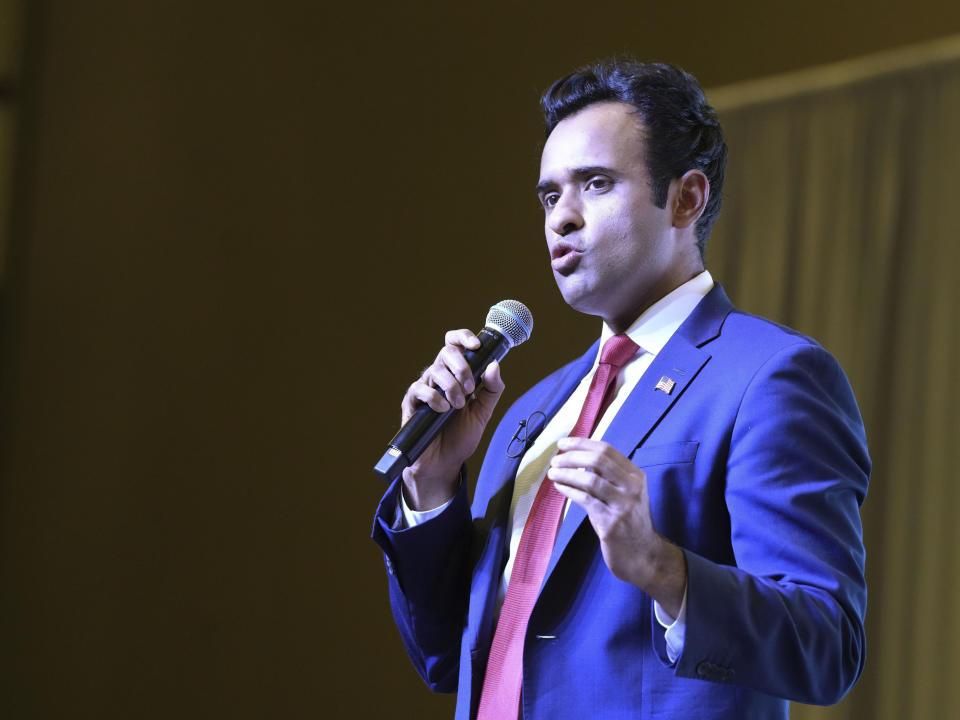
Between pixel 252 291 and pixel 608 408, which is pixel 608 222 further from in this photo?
pixel 252 291

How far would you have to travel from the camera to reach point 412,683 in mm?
3490

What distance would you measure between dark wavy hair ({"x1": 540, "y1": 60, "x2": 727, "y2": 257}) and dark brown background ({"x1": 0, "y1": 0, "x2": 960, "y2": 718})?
1774 mm

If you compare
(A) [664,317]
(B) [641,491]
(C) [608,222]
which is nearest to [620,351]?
(A) [664,317]

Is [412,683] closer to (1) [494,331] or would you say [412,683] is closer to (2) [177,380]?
(2) [177,380]

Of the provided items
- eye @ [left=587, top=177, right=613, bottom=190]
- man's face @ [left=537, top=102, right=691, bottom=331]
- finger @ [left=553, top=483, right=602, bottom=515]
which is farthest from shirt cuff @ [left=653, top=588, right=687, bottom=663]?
eye @ [left=587, top=177, right=613, bottom=190]

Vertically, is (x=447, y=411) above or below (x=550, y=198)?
below

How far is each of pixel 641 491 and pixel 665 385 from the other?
1.32 feet

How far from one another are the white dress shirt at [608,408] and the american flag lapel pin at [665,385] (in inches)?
3.2

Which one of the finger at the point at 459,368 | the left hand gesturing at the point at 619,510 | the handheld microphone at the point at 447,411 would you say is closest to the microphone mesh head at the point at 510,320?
the handheld microphone at the point at 447,411

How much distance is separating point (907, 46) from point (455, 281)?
1.61m

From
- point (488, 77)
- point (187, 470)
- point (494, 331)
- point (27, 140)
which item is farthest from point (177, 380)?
point (494, 331)

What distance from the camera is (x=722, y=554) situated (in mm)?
1450

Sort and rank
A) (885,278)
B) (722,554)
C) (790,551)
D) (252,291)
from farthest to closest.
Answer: (252,291) < (885,278) < (722,554) < (790,551)

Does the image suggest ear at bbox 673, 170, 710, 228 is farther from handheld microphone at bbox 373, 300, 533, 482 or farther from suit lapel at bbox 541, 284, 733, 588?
handheld microphone at bbox 373, 300, 533, 482
